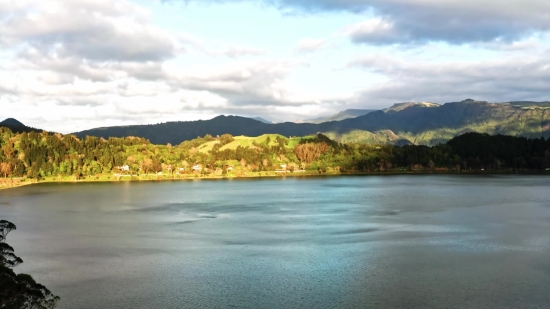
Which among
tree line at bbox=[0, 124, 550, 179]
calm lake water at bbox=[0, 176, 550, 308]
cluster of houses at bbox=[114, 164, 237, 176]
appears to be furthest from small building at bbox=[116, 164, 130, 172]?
calm lake water at bbox=[0, 176, 550, 308]

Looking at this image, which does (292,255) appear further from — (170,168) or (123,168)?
(170,168)

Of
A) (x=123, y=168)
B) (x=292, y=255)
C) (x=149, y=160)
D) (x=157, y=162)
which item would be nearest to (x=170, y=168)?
(x=157, y=162)

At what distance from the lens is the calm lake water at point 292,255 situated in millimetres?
29281

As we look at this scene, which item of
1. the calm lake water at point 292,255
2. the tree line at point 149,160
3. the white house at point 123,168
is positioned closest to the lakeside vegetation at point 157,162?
the tree line at point 149,160

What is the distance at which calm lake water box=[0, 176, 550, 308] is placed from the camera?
2928 cm

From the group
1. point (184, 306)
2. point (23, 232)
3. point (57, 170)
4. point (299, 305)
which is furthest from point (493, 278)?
point (57, 170)

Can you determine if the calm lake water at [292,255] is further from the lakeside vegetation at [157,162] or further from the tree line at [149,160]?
the tree line at [149,160]

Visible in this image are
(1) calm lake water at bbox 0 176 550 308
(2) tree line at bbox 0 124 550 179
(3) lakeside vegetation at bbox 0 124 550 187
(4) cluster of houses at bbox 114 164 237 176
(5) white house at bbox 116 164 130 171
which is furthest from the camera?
(5) white house at bbox 116 164 130 171

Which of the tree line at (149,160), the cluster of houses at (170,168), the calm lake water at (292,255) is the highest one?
the tree line at (149,160)

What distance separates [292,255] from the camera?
40.5 m

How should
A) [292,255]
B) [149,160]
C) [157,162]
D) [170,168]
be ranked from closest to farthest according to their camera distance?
[292,255], [157,162], [149,160], [170,168]

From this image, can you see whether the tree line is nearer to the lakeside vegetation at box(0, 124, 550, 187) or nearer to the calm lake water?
the lakeside vegetation at box(0, 124, 550, 187)

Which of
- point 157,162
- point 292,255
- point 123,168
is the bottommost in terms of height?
point 292,255

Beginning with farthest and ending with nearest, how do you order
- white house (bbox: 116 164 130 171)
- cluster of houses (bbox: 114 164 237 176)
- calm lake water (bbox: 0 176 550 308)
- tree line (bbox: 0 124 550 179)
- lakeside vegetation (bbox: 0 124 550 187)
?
white house (bbox: 116 164 130 171)
cluster of houses (bbox: 114 164 237 176)
tree line (bbox: 0 124 550 179)
lakeside vegetation (bbox: 0 124 550 187)
calm lake water (bbox: 0 176 550 308)
